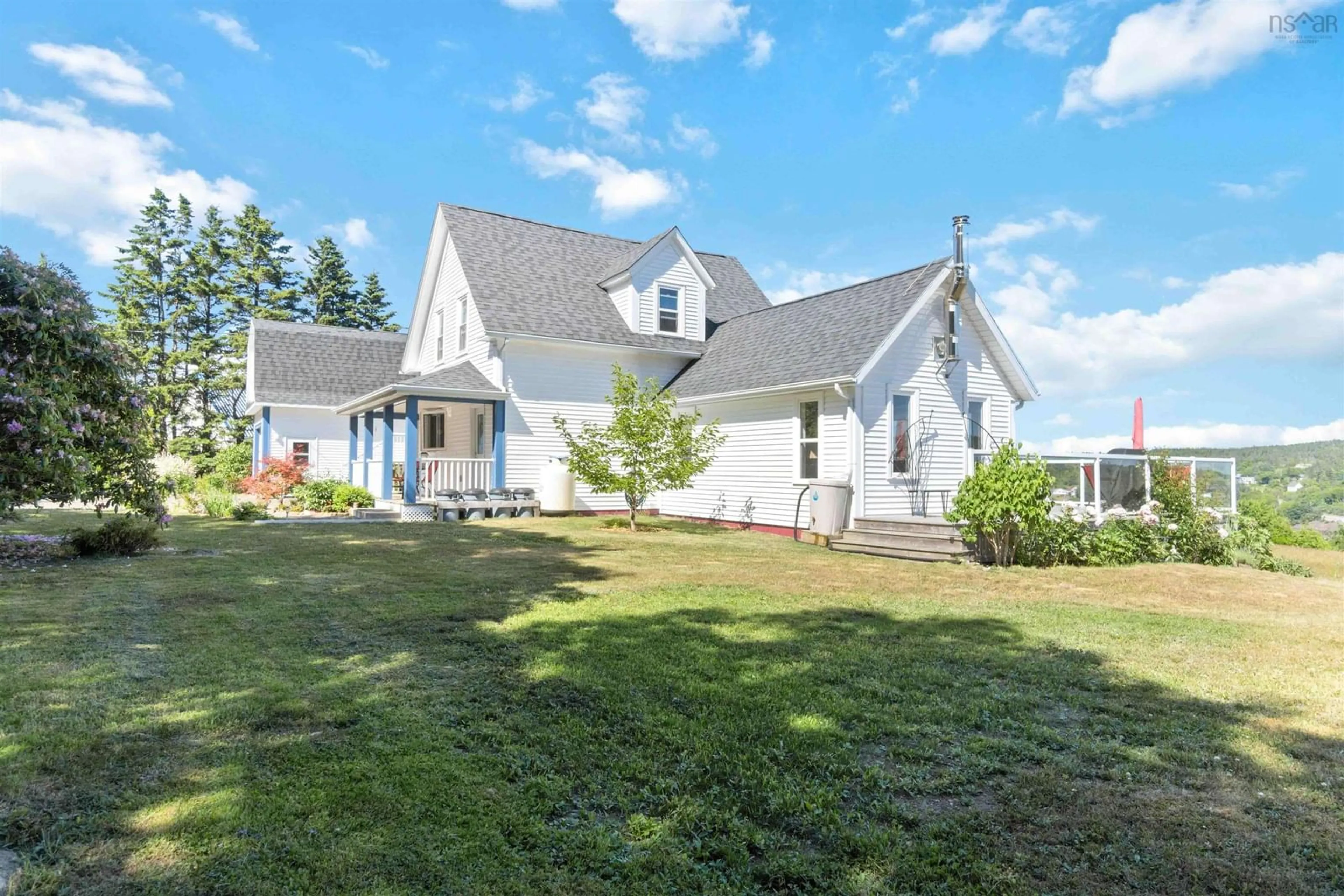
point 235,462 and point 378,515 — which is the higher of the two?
point 235,462

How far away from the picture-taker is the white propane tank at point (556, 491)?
17.3 meters

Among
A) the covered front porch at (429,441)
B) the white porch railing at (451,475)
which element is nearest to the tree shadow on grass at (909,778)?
the covered front porch at (429,441)

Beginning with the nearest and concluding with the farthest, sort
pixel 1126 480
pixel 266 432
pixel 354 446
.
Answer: pixel 1126 480, pixel 354 446, pixel 266 432

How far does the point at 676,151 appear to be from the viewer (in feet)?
68.9

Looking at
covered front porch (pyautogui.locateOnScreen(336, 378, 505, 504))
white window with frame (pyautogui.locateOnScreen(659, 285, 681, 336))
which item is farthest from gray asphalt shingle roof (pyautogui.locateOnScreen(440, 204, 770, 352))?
covered front porch (pyautogui.locateOnScreen(336, 378, 505, 504))

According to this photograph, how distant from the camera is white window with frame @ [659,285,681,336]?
20.0 metres

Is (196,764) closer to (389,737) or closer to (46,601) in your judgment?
(389,737)

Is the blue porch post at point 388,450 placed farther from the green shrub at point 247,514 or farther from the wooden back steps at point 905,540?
the wooden back steps at point 905,540

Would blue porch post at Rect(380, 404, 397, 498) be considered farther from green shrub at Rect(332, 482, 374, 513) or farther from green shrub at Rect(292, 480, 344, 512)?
green shrub at Rect(292, 480, 344, 512)

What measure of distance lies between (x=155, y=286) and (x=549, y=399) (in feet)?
99.5

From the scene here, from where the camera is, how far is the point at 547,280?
19.8m

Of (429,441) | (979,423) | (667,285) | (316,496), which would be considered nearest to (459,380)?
(316,496)

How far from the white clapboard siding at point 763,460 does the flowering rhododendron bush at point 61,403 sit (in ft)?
36.6

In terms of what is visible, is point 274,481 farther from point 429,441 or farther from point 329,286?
point 329,286
